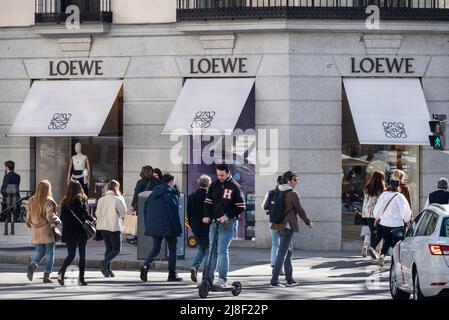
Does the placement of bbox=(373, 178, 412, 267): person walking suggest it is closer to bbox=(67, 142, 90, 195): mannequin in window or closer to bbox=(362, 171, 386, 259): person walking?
bbox=(362, 171, 386, 259): person walking

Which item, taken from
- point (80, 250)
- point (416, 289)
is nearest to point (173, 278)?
point (80, 250)

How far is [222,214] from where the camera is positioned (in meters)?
18.6

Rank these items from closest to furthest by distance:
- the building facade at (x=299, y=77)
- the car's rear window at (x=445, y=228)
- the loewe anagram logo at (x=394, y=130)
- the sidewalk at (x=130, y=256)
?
the car's rear window at (x=445, y=228)
the sidewalk at (x=130, y=256)
the loewe anagram logo at (x=394, y=130)
the building facade at (x=299, y=77)

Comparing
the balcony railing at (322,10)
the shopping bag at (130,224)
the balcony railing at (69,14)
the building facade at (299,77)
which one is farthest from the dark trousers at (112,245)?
the balcony railing at (69,14)

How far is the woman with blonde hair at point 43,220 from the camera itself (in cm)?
2067

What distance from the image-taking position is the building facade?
28.3 metres

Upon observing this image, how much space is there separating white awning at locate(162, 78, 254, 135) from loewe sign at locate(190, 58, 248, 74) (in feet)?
0.76

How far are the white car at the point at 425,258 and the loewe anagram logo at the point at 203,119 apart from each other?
10.6 metres

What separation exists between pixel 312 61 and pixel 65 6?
6359 mm

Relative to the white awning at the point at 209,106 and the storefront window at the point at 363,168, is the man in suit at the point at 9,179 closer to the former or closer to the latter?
the white awning at the point at 209,106

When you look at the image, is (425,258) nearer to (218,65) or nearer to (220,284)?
(220,284)
